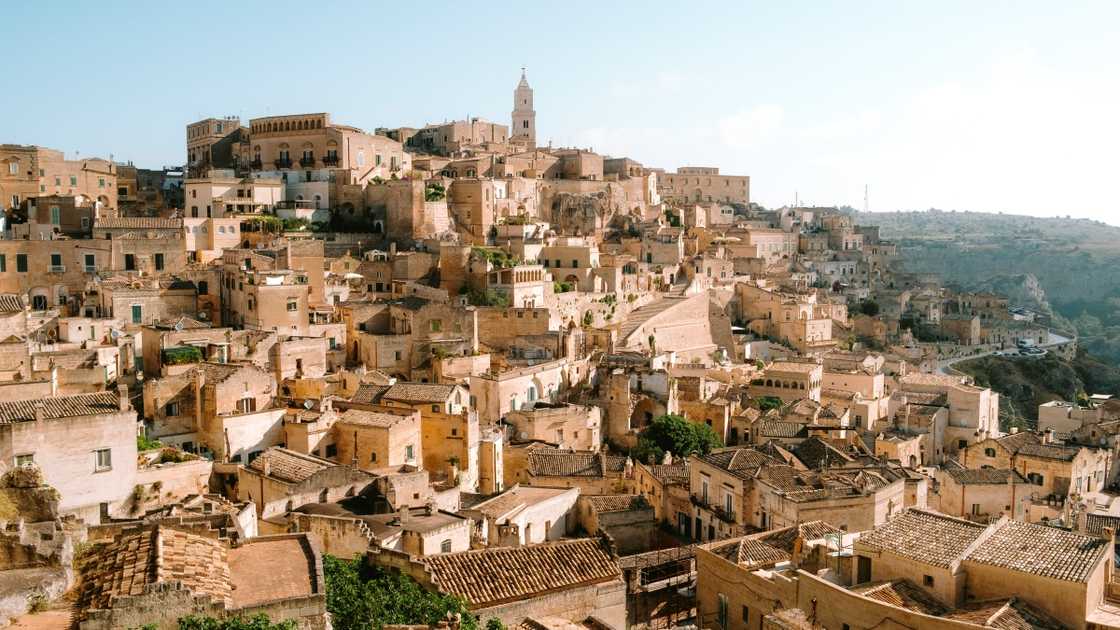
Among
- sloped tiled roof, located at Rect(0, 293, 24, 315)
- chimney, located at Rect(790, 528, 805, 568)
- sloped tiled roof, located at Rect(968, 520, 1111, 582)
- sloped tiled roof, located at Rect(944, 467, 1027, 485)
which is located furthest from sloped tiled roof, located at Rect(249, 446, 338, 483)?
sloped tiled roof, located at Rect(944, 467, 1027, 485)

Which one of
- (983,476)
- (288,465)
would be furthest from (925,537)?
(983,476)

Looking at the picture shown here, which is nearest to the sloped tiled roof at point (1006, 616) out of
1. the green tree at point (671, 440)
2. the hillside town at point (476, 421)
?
the hillside town at point (476, 421)

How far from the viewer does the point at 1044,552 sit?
14023mm

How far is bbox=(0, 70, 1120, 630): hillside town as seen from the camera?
13344 millimetres

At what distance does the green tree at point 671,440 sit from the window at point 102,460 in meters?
16.2

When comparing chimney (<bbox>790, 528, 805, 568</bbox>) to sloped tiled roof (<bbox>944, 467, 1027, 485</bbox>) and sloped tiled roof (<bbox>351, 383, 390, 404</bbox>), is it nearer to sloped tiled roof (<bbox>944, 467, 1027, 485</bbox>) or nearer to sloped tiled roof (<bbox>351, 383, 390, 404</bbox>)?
sloped tiled roof (<bbox>944, 467, 1027, 485</bbox>)

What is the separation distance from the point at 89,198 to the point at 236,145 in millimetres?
9701

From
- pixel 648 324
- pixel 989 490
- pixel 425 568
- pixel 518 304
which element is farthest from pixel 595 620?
pixel 648 324

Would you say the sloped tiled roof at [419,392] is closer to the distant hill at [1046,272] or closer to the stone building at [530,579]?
the stone building at [530,579]

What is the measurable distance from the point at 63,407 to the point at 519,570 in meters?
9.16

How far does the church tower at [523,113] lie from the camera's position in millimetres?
79812

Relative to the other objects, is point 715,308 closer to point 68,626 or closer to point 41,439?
point 41,439

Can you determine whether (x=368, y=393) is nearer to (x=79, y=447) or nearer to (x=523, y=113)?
(x=79, y=447)

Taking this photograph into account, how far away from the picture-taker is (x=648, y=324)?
43.1 metres
